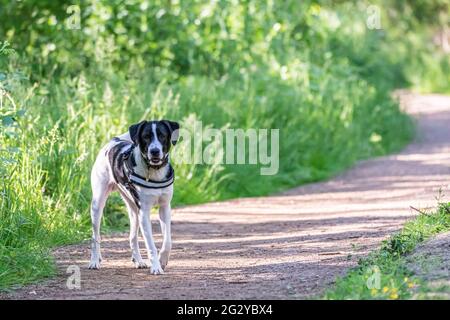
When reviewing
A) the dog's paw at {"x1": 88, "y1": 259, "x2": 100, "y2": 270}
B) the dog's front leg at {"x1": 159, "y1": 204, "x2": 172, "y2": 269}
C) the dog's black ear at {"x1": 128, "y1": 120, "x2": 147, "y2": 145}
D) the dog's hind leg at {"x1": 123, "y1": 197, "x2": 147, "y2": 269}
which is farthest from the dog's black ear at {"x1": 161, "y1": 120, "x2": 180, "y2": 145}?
the dog's paw at {"x1": 88, "y1": 259, "x2": 100, "y2": 270}

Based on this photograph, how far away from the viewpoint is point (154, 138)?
7332mm

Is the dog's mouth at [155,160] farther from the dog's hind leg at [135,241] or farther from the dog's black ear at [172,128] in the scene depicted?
the dog's hind leg at [135,241]

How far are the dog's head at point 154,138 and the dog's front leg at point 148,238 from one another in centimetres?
36

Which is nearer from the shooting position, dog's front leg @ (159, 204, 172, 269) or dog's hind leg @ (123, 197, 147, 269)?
dog's front leg @ (159, 204, 172, 269)

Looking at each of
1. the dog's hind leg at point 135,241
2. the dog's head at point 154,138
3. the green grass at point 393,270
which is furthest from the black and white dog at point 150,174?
the green grass at point 393,270

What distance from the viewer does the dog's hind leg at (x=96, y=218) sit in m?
7.83

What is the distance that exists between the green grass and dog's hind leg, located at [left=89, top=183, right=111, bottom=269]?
207 centimetres

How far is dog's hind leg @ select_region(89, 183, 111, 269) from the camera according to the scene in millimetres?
7828

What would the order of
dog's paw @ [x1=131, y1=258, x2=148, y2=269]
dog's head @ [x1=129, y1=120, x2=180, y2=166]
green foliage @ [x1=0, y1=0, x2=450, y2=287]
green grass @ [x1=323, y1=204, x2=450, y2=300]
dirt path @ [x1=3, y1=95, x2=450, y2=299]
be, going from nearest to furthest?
green grass @ [x1=323, y1=204, x2=450, y2=300] < dirt path @ [x1=3, y1=95, x2=450, y2=299] < dog's head @ [x1=129, y1=120, x2=180, y2=166] < dog's paw @ [x1=131, y1=258, x2=148, y2=269] < green foliage @ [x1=0, y1=0, x2=450, y2=287]

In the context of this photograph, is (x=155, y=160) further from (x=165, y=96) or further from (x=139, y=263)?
(x=165, y=96)

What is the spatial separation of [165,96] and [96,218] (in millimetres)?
5318

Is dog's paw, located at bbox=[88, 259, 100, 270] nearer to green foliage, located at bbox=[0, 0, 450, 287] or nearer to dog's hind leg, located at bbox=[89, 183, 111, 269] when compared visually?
dog's hind leg, located at bbox=[89, 183, 111, 269]

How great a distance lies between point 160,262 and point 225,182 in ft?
17.0

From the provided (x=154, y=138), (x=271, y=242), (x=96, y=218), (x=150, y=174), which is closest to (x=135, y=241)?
(x=96, y=218)
